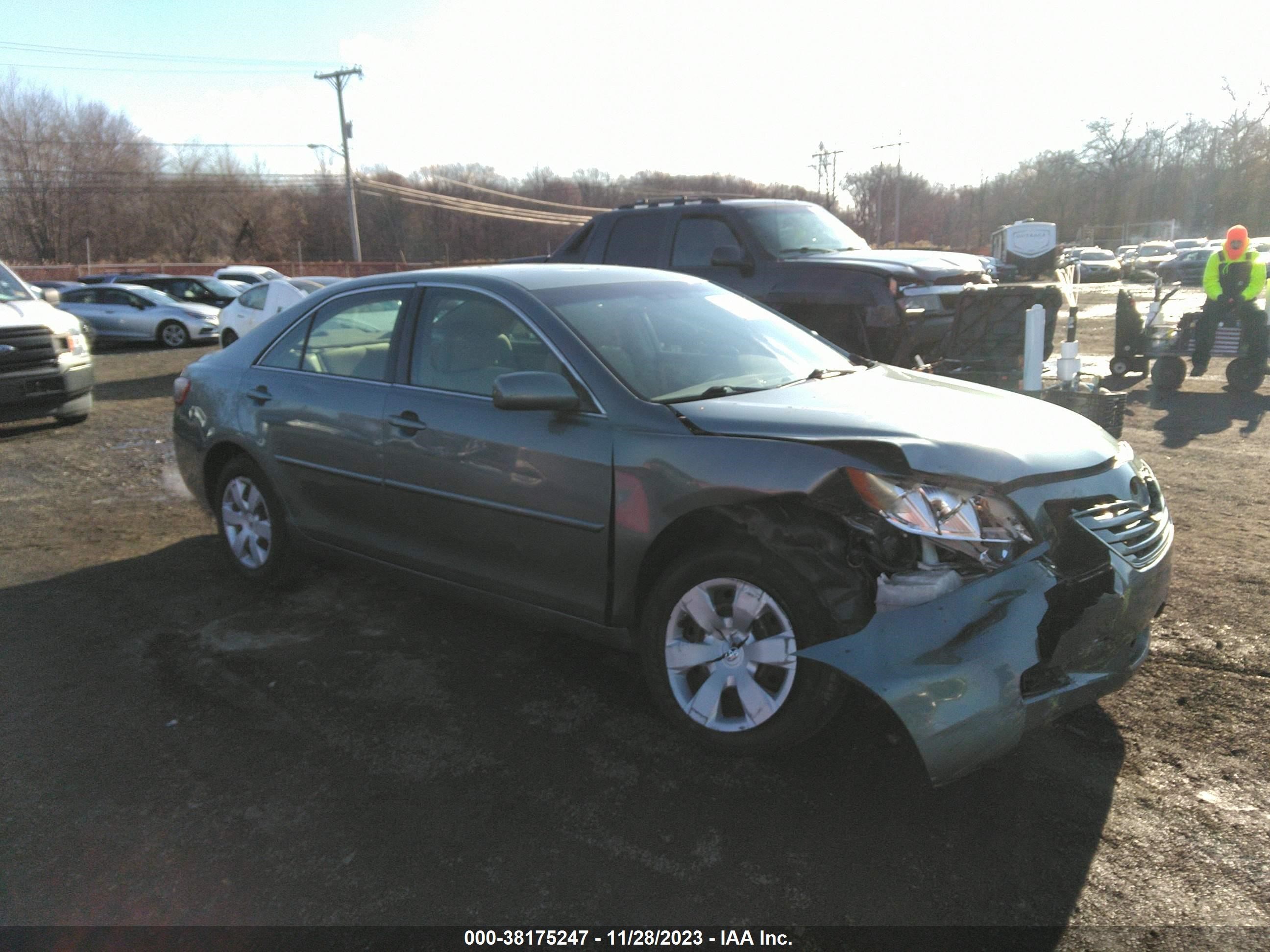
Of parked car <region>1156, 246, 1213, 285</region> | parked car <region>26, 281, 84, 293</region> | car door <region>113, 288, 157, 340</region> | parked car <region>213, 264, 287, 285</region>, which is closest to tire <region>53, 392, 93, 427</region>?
car door <region>113, 288, 157, 340</region>

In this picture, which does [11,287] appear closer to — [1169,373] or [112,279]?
[1169,373]

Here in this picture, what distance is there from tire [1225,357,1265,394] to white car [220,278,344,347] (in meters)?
12.8

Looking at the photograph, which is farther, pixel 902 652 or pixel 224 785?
pixel 224 785

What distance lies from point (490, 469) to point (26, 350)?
8.06 m

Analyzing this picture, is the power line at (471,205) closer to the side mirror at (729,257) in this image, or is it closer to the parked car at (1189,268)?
the parked car at (1189,268)

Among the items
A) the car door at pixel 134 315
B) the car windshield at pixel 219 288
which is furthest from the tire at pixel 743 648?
the car windshield at pixel 219 288

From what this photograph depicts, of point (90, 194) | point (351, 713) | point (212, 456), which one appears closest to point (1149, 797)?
point (351, 713)

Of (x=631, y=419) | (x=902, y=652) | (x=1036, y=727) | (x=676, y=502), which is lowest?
(x=1036, y=727)

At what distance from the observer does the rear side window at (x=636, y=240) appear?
30.3 feet

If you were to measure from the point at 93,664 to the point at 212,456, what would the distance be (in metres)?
1.46

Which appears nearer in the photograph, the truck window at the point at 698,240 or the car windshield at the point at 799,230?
the car windshield at the point at 799,230

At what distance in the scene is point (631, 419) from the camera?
356 centimetres

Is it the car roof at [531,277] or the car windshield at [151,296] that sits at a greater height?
the car roof at [531,277]

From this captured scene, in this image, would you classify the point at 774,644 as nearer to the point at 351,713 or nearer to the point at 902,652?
the point at 902,652
